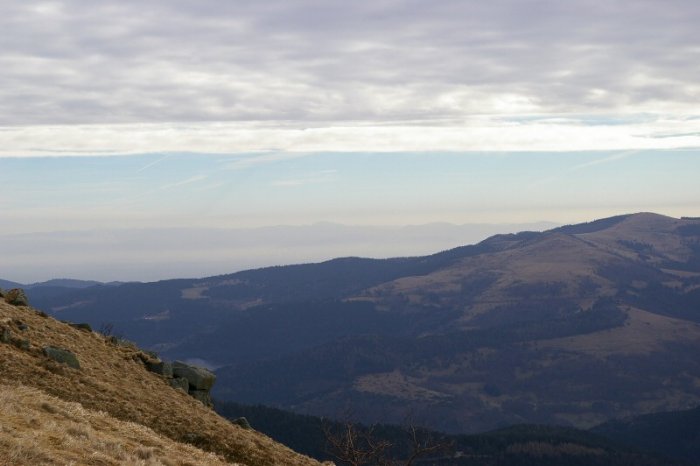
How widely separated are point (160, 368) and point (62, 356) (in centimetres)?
1066

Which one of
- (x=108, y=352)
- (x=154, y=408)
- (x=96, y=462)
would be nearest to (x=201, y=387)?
(x=108, y=352)

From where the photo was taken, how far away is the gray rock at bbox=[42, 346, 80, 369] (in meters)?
53.1

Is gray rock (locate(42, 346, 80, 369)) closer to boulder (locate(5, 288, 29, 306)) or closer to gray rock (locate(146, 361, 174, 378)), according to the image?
gray rock (locate(146, 361, 174, 378))

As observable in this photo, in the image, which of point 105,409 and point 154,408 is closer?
point 105,409

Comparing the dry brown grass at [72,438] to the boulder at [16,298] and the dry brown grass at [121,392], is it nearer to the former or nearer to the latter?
the dry brown grass at [121,392]

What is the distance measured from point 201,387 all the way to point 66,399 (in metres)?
17.7

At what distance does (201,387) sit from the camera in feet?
212

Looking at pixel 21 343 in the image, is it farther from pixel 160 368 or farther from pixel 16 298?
pixel 16 298

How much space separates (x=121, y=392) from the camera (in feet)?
171

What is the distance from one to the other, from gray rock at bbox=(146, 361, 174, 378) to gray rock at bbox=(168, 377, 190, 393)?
93 cm

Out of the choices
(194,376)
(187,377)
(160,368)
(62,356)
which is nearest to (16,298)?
(160,368)

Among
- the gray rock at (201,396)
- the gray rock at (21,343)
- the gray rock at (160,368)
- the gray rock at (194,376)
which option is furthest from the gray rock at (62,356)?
the gray rock at (201,396)

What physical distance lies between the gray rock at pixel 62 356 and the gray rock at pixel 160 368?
953 centimetres

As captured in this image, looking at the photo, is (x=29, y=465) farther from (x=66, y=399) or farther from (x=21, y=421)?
(x=66, y=399)
